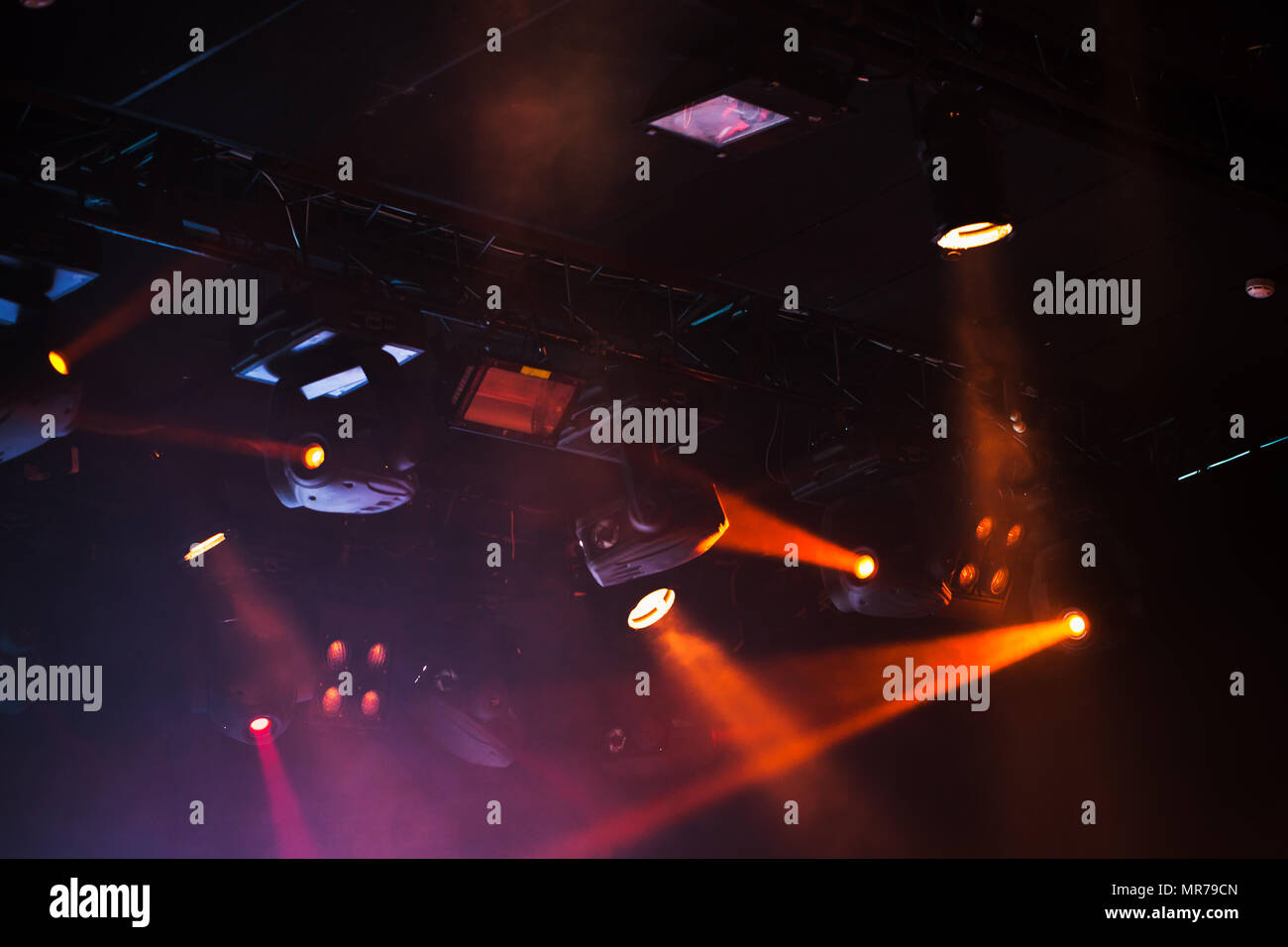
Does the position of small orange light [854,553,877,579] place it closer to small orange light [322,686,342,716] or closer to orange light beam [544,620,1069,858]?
orange light beam [544,620,1069,858]

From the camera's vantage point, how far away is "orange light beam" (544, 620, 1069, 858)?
247 inches

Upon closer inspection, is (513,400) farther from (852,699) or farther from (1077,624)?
(852,699)

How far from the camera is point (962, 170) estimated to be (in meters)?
3.04

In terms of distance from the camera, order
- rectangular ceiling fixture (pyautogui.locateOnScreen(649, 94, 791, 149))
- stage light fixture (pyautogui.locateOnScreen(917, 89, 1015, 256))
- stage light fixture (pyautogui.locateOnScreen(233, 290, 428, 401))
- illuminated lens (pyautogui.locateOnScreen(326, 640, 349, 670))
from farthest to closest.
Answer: illuminated lens (pyautogui.locateOnScreen(326, 640, 349, 670)) → stage light fixture (pyautogui.locateOnScreen(233, 290, 428, 401)) → rectangular ceiling fixture (pyautogui.locateOnScreen(649, 94, 791, 149)) → stage light fixture (pyautogui.locateOnScreen(917, 89, 1015, 256))

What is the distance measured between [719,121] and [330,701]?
299 centimetres

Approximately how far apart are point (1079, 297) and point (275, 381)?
2987mm

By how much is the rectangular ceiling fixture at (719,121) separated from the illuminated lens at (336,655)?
270 cm

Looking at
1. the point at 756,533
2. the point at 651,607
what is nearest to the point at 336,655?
the point at 651,607

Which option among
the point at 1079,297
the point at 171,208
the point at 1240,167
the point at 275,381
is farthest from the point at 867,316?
the point at 171,208

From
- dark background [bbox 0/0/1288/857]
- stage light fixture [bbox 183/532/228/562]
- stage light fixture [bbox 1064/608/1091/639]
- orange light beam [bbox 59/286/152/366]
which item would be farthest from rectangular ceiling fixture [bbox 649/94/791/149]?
stage light fixture [bbox 1064/608/1091/639]

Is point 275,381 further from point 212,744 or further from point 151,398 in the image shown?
point 212,744

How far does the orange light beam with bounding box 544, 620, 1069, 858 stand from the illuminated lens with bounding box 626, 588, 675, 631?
41.3 inches

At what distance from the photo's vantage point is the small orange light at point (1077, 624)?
5328mm

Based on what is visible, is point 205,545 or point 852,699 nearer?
point 205,545
